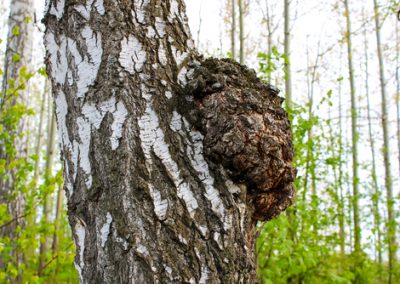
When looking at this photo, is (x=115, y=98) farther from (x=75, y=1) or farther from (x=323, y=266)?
(x=323, y=266)

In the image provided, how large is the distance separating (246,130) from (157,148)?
25 cm

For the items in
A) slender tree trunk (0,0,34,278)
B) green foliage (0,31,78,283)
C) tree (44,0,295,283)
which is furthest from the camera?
slender tree trunk (0,0,34,278)

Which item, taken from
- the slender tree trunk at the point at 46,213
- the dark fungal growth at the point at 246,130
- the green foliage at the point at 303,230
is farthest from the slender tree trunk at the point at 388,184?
the slender tree trunk at the point at 46,213

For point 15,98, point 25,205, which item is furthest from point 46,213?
point 15,98

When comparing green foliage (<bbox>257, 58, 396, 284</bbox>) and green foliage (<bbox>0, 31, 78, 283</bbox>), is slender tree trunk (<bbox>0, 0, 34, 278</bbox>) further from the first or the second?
A: green foliage (<bbox>257, 58, 396, 284</bbox>)

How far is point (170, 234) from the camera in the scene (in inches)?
38.3

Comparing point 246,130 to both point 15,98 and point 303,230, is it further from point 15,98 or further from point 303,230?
point 15,98

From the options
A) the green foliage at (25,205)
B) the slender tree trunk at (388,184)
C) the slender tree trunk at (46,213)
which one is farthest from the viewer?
the slender tree trunk at (388,184)

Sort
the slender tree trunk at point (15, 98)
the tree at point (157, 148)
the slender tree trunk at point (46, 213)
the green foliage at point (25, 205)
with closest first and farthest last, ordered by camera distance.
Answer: the tree at point (157, 148) < the green foliage at point (25, 205) < the slender tree trunk at point (46, 213) < the slender tree trunk at point (15, 98)

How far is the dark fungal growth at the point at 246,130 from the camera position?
3.50ft

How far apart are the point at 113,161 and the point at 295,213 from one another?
3885 millimetres

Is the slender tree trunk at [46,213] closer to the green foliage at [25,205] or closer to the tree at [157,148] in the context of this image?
the green foliage at [25,205]

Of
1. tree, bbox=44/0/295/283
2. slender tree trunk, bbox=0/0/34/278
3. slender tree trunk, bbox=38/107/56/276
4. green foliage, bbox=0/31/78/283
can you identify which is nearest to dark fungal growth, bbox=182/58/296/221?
tree, bbox=44/0/295/283

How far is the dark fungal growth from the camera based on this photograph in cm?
107
